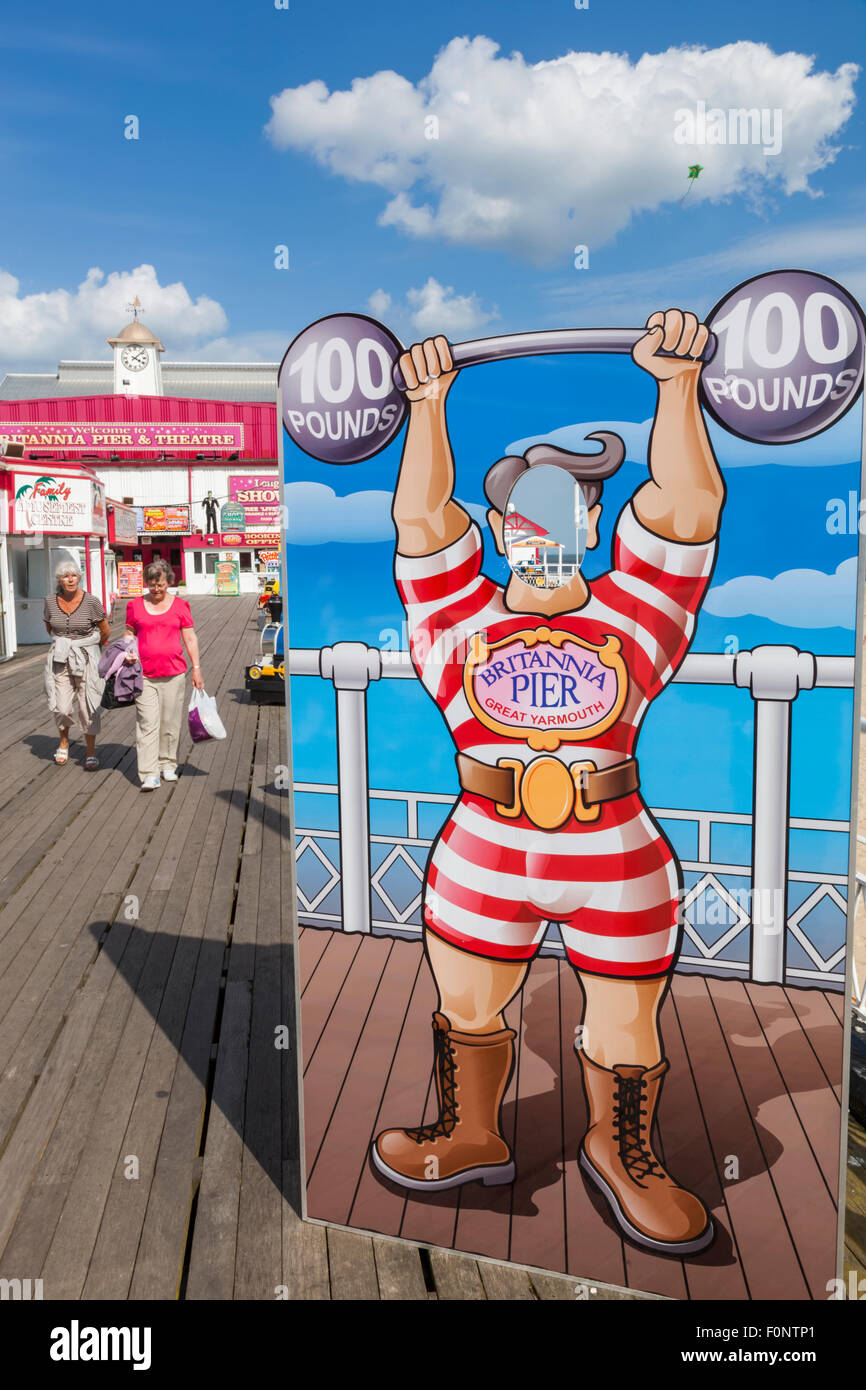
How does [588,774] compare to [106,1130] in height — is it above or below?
above

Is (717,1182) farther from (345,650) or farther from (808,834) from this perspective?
(345,650)

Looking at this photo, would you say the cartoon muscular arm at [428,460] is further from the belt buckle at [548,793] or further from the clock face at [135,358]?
the clock face at [135,358]

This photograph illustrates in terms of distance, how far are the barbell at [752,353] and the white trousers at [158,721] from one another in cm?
549

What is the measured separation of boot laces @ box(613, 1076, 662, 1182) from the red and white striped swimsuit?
0.27 meters

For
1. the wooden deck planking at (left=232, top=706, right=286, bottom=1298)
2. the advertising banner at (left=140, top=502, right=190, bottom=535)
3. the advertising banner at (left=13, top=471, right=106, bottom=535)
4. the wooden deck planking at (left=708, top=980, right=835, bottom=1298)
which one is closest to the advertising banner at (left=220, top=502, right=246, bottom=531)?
the advertising banner at (left=140, top=502, right=190, bottom=535)

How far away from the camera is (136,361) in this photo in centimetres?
4944

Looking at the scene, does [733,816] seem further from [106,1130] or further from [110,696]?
[110,696]

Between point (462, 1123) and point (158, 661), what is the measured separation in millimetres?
5406

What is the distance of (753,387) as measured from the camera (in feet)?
6.40

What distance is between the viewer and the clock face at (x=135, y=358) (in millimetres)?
49062

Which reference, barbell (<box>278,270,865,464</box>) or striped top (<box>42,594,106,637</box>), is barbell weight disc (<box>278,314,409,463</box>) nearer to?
barbell (<box>278,270,865,464</box>)

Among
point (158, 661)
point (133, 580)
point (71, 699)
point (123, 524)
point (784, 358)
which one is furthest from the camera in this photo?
point (133, 580)

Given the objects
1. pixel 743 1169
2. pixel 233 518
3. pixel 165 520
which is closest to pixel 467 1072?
pixel 743 1169

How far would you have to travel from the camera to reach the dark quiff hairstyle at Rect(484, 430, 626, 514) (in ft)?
6.77
